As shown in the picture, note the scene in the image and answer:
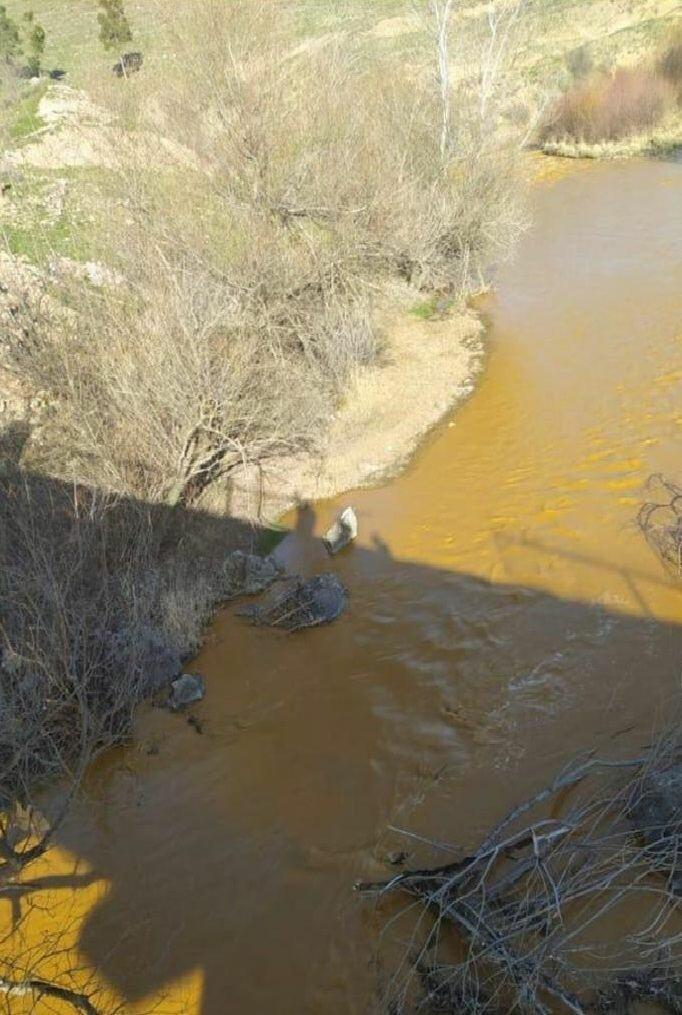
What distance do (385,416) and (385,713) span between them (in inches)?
274

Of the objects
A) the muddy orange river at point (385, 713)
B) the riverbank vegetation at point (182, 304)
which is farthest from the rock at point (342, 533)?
the riverbank vegetation at point (182, 304)

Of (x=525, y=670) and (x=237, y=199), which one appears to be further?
(x=237, y=199)

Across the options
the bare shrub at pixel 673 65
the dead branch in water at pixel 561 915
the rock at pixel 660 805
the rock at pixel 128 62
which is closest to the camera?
the dead branch in water at pixel 561 915

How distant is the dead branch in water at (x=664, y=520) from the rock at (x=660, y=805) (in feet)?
12.8

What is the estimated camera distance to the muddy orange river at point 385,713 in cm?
553

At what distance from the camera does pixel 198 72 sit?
13406mm

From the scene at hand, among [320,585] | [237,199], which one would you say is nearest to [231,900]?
[320,585]

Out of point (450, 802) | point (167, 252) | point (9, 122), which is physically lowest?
point (450, 802)

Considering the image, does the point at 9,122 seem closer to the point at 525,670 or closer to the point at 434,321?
the point at 434,321

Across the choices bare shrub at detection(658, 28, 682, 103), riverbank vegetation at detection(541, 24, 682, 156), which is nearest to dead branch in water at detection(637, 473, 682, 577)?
riverbank vegetation at detection(541, 24, 682, 156)

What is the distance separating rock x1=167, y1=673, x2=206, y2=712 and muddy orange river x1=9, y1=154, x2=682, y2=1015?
126 mm

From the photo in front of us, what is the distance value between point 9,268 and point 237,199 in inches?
173

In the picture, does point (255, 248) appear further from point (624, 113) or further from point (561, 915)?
point (624, 113)

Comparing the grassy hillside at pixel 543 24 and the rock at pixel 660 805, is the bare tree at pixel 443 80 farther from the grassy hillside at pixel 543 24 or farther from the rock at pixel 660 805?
the rock at pixel 660 805
